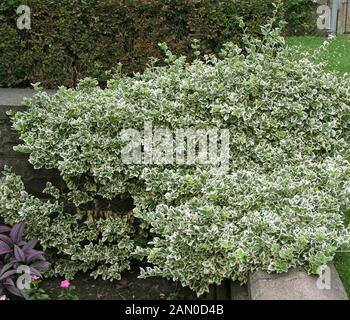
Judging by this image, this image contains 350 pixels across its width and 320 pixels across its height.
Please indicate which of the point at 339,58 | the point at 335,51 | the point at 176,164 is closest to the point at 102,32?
the point at 176,164

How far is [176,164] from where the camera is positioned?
403 cm

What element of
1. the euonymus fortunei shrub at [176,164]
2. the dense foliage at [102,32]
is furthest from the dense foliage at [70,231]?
the dense foliage at [102,32]

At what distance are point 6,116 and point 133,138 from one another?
1.10 meters

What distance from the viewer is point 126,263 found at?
169 inches

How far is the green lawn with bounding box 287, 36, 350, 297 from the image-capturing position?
11.1 ft

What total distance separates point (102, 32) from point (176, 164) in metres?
1.67

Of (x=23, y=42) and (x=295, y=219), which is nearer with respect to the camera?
(x=295, y=219)

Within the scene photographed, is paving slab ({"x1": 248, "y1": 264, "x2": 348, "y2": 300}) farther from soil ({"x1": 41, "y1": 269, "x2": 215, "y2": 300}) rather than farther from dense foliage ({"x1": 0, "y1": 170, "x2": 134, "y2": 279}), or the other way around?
dense foliage ({"x1": 0, "y1": 170, "x2": 134, "y2": 279})

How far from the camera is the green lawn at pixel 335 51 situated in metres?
6.41

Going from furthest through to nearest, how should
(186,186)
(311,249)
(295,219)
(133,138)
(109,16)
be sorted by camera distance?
(109,16)
(133,138)
(186,186)
(295,219)
(311,249)

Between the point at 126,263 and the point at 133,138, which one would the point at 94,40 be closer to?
the point at 133,138

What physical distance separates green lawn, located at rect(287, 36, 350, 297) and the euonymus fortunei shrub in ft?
0.98

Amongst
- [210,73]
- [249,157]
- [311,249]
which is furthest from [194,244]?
[210,73]
